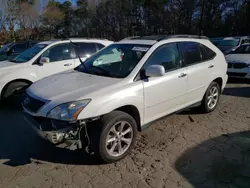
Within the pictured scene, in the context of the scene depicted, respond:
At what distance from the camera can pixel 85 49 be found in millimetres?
6855

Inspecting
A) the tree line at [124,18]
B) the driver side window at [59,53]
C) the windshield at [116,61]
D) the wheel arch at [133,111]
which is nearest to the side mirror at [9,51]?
the driver side window at [59,53]

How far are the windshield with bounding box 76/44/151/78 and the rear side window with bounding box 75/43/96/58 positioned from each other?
2.38 meters

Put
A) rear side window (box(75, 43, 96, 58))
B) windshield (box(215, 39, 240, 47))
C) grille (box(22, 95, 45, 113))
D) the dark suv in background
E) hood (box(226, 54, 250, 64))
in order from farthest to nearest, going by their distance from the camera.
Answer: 1. windshield (box(215, 39, 240, 47))
2. the dark suv in background
3. hood (box(226, 54, 250, 64))
4. rear side window (box(75, 43, 96, 58))
5. grille (box(22, 95, 45, 113))

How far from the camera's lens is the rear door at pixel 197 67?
4281 millimetres

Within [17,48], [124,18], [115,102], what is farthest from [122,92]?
[124,18]

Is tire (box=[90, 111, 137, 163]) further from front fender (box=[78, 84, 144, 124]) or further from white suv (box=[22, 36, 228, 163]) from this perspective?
front fender (box=[78, 84, 144, 124])

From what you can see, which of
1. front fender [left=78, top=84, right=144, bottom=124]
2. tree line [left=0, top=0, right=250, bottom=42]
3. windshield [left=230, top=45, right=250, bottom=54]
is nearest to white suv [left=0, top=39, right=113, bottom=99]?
front fender [left=78, top=84, right=144, bottom=124]

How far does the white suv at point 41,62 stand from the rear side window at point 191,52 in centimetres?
321

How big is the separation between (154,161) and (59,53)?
14.2 ft

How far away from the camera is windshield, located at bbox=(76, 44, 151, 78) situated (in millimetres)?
3668

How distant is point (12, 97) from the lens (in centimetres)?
563

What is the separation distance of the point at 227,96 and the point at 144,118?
12.9 ft

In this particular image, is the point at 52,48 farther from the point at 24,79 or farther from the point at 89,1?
the point at 89,1

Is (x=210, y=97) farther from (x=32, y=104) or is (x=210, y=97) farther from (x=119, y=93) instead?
(x=32, y=104)
